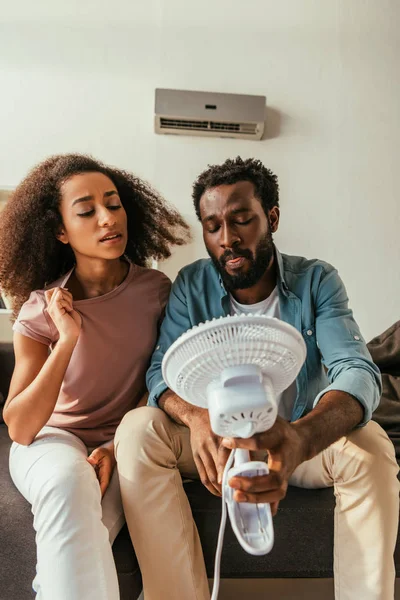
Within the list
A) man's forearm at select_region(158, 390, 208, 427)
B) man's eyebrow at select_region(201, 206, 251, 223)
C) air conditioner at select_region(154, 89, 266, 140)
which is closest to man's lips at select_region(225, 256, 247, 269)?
man's eyebrow at select_region(201, 206, 251, 223)

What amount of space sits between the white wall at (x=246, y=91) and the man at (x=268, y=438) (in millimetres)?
1294

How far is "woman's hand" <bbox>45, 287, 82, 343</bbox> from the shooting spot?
1.35 m

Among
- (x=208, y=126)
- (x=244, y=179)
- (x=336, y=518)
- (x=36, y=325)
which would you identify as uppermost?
(x=208, y=126)

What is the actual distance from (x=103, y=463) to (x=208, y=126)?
1.97 meters

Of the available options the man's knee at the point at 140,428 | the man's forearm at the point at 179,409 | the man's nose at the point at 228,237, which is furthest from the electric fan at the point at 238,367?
A: the man's nose at the point at 228,237

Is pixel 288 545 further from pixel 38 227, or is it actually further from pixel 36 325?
pixel 38 227

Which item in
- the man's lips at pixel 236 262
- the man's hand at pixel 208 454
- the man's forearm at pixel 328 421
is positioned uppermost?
the man's lips at pixel 236 262

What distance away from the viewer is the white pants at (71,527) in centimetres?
102

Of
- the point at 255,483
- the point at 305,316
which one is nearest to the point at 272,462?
the point at 255,483

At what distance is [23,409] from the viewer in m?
1.31

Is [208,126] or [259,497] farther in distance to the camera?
[208,126]

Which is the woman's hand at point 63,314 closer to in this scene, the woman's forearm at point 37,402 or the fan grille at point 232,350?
the woman's forearm at point 37,402

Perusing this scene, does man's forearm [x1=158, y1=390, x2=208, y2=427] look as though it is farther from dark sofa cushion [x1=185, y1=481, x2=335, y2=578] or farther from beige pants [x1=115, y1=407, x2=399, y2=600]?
dark sofa cushion [x1=185, y1=481, x2=335, y2=578]

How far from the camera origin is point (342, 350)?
1.28 metres
